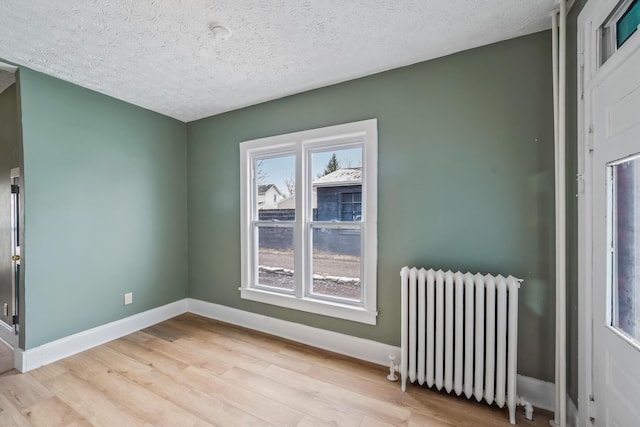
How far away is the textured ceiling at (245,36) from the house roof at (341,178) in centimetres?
86

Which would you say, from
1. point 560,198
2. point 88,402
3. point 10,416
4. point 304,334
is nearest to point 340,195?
point 304,334

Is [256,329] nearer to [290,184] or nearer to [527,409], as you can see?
[290,184]

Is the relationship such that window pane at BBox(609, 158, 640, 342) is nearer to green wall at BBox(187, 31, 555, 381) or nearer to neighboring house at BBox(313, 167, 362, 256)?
green wall at BBox(187, 31, 555, 381)

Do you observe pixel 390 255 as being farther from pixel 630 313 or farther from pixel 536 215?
pixel 630 313

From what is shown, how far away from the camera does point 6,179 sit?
2697 mm

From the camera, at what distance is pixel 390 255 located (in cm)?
231

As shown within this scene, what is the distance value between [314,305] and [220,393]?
106 cm

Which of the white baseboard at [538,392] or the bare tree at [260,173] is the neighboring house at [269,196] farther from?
the white baseboard at [538,392]

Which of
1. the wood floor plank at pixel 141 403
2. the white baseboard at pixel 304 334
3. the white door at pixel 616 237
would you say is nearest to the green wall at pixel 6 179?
the wood floor plank at pixel 141 403

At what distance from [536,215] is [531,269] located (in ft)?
1.24

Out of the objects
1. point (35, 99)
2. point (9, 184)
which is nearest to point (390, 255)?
point (35, 99)

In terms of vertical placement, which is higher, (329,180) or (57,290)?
(329,180)

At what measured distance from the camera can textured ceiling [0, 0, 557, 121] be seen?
159 cm

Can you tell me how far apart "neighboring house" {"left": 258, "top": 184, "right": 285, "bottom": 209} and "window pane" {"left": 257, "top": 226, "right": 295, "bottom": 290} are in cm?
26
